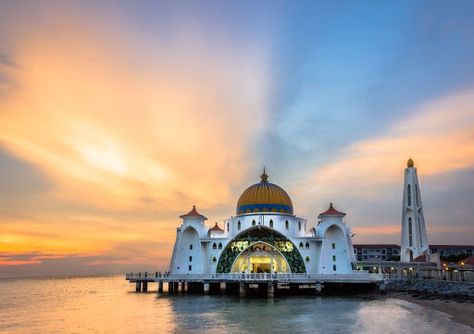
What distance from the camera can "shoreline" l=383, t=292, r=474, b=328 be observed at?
28953mm

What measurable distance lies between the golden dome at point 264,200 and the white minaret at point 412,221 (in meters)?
18.2

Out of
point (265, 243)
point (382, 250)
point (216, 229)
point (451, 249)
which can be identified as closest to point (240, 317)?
point (265, 243)

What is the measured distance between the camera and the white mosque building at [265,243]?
54781 mm

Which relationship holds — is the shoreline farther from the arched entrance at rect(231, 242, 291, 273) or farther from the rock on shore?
the arched entrance at rect(231, 242, 291, 273)

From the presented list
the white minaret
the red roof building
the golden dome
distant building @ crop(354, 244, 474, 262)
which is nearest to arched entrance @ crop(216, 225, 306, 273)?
the golden dome

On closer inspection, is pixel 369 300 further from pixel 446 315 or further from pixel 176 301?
pixel 176 301

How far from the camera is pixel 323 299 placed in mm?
43375

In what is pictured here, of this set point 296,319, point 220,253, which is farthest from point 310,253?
point 296,319

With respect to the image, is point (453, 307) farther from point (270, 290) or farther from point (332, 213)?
point (332, 213)

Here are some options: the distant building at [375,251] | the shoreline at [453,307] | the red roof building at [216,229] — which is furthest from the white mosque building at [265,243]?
the distant building at [375,251]

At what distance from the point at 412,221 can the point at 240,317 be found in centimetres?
4126

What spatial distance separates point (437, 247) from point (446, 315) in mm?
82432

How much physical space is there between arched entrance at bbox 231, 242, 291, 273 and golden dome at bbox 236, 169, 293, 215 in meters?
4.66

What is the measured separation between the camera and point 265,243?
5556cm
